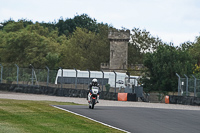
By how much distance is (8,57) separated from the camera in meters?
88.8

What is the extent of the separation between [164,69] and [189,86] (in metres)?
24.0

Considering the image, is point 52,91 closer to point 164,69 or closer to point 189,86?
point 189,86

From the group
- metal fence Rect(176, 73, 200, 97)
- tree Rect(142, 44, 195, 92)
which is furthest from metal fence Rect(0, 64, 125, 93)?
tree Rect(142, 44, 195, 92)

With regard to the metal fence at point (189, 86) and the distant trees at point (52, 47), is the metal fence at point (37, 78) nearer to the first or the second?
the metal fence at point (189, 86)

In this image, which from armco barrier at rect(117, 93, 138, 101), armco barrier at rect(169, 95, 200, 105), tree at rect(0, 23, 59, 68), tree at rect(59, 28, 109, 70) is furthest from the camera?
tree at rect(59, 28, 109, 70)

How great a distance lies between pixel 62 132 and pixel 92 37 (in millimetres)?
95263

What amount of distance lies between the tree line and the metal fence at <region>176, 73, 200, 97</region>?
1857 cm

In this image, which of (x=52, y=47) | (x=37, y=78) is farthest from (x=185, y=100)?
(x=52, y=47)

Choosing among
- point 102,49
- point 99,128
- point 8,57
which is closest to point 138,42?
point 102,49

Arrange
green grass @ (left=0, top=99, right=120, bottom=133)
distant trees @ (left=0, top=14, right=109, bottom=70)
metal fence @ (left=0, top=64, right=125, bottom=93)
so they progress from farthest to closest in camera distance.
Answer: distant trees @ (left=0, top=14, right=109, bottom=70) → metal fence @ (left=0, top=64, right=125, bottom=93) → green grass @ (left=0, top=99, right=120, bottom=133)

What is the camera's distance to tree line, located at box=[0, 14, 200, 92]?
2437 inches

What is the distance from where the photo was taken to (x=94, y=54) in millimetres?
104375

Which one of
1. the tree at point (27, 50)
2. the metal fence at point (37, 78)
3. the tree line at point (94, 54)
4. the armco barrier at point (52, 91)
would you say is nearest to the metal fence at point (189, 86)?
the armco barrier at point (52, 91)

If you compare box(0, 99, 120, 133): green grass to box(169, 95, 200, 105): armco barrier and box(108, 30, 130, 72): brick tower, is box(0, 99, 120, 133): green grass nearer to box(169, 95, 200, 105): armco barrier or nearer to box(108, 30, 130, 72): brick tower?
box(169, 95, 200, 105): armco barrier
